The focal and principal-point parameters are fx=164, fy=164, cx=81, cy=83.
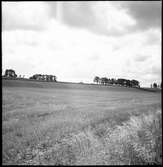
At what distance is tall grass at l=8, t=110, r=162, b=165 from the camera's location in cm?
545

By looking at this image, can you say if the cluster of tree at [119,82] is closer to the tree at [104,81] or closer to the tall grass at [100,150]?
the tree at [104,81]

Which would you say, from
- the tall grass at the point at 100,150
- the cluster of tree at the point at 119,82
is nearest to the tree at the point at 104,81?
the cluster of tree at the point at 119,82

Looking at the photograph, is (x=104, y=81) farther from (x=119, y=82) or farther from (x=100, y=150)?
(x=100, y=150)

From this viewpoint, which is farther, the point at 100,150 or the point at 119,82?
the point at 119,82

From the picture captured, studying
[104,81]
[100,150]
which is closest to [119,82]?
[104,81]

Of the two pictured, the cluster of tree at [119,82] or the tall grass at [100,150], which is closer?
the tall grass at [100,150]

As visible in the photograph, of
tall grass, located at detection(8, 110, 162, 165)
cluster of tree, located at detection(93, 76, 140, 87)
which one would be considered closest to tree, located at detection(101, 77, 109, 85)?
cluster of tree, located at detection(93, 76, 140, 87)

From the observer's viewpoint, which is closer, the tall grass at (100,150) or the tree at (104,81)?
the tall grass at (100,150)

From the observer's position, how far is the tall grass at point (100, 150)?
215 inches

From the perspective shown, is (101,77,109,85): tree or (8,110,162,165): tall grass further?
(101,77,109,85): tree

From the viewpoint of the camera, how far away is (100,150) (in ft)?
20.1

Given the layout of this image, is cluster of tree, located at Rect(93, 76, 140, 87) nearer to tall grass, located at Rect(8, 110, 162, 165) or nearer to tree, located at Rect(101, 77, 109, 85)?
tree, located at Rect(101, 77, 109, 85)

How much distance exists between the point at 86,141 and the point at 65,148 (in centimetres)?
104

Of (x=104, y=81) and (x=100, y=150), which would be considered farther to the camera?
(x=104, y=81)
